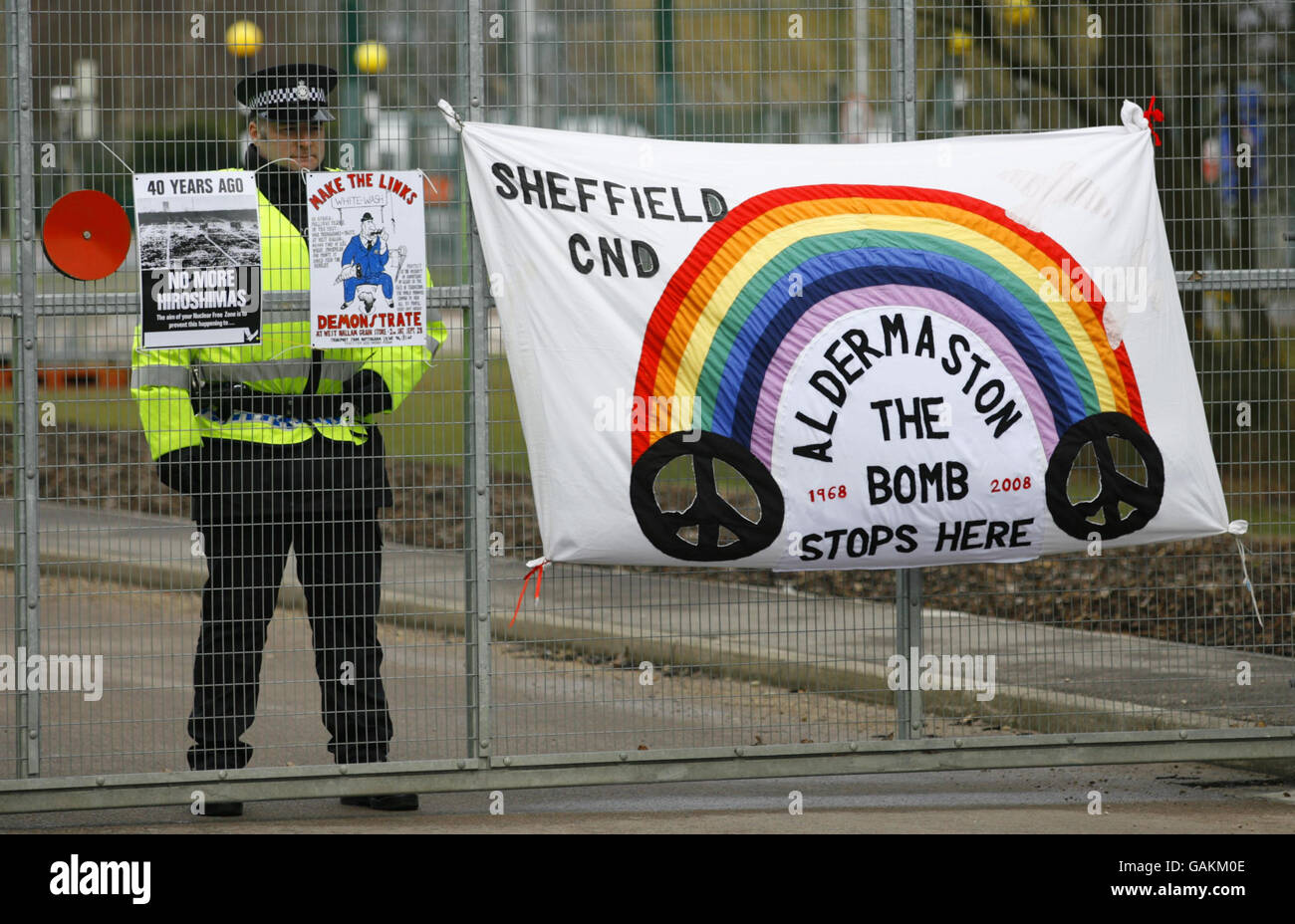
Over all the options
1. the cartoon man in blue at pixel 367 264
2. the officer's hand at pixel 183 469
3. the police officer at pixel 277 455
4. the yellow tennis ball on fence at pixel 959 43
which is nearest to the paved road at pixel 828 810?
the police officer at pixel 277 455

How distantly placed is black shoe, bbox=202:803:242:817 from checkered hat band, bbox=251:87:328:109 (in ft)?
8.27

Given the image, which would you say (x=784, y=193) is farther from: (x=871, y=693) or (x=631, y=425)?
(x=871, y=693)

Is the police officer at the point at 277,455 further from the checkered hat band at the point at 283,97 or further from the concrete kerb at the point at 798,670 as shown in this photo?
the concrete kerb at the point at 798,670

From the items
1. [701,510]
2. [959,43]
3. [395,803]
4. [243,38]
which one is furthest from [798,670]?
[243,38]

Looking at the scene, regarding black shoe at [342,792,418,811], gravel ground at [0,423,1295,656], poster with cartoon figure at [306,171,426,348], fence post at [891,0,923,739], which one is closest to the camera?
poster with cartoon figure at [306,171,426,348]

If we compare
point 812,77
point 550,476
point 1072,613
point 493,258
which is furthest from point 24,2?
point 1072,613

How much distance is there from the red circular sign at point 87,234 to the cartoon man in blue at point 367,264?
75 cm

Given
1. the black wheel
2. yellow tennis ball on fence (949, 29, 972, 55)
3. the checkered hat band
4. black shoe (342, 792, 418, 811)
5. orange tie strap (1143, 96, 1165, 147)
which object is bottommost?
black shoe (342, 792, 418, 811)

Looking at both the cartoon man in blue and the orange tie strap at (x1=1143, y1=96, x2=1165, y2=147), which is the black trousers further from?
the orange tie strap at (x1=1143, y1=96, x2=1165, y2=147)

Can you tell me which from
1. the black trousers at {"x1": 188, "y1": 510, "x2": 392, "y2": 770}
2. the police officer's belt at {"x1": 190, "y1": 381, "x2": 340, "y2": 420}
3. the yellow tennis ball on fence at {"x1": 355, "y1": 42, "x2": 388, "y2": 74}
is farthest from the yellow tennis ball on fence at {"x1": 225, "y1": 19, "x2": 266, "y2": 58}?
the black trousers at {"x1": 188, "y1": 510, "x2": 392, "y2": 770}

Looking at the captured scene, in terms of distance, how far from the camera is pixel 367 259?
5707 mm

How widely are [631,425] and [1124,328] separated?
197cm

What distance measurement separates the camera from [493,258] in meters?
5.83

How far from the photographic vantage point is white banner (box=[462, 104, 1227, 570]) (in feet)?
19.2
